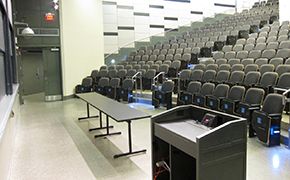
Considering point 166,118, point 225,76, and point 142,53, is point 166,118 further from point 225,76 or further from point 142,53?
point 142,53

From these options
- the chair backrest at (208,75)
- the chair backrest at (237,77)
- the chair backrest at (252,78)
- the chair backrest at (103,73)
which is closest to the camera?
the chair backrest at (252,78)

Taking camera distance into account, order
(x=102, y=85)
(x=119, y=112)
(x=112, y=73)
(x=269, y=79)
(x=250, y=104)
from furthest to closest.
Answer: (x=112, y=73), (x=102, y=85), (x=269, y=79), (x=250, y=104), (x=119, y=112)

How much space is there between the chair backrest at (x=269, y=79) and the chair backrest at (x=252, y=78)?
0.36 ft

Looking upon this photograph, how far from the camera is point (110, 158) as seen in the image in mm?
4051

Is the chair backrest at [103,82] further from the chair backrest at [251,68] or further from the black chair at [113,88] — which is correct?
the chair backrest at [251,68]

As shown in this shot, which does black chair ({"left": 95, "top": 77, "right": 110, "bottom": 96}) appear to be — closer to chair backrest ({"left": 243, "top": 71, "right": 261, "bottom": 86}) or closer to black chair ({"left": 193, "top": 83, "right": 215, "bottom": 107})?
black chair ({"left": 193, "top": 83, "right": 215, "bottom": 107})

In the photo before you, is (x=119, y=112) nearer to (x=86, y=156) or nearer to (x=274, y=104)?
(x=86, y=156)

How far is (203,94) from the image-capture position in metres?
5.96

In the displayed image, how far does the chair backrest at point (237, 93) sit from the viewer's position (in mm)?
5074

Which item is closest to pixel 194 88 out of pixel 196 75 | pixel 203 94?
pixel 203 94

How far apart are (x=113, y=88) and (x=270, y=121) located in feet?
Answer: 18.7

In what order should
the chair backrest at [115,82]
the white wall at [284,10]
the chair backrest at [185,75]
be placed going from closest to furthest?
1. the chair backrest at [185,75]
2. the chair backrest at [115,82]
3. the white wall at [284,10]

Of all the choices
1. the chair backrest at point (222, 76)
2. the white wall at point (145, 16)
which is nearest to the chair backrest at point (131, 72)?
the chair backrest at point (222, 76)

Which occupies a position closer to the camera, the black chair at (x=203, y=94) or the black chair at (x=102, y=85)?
the black chair at (x=203, y=94)
